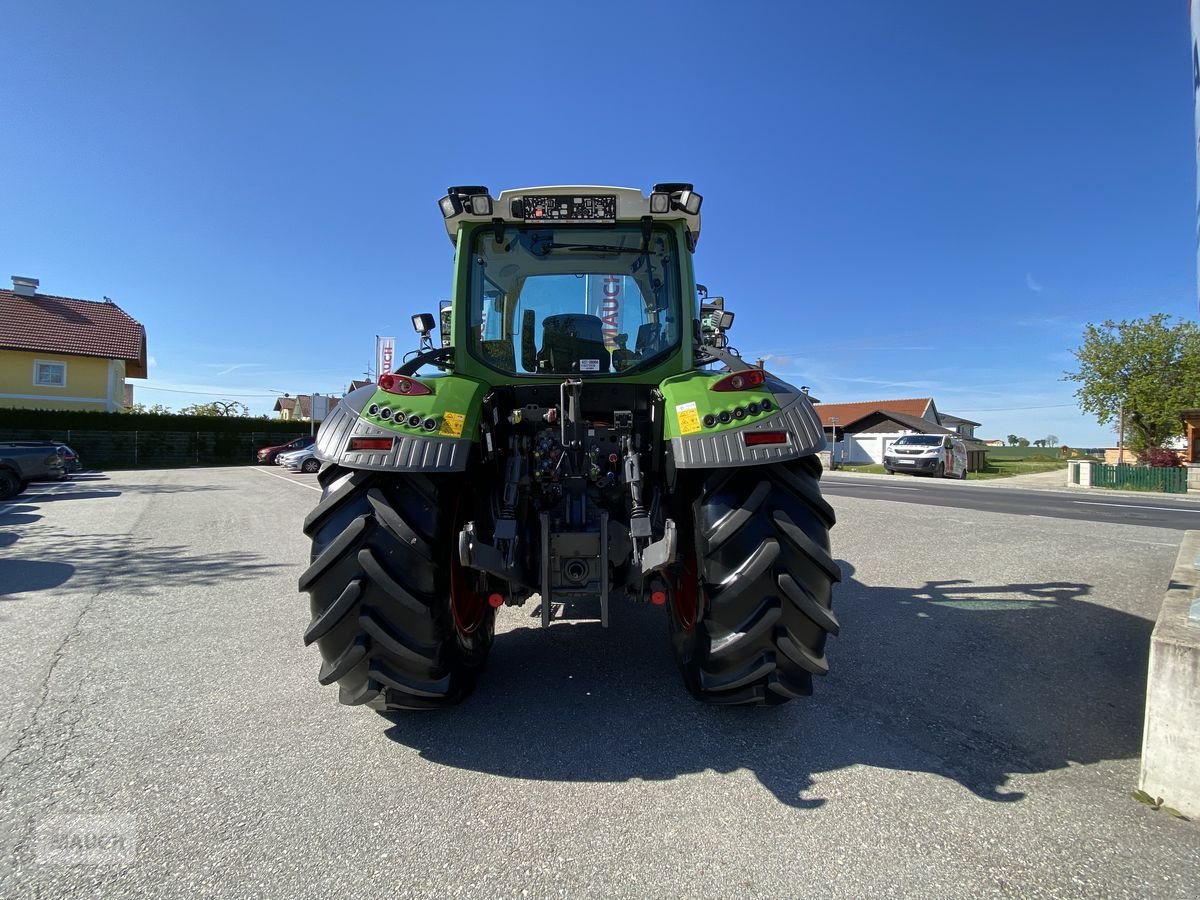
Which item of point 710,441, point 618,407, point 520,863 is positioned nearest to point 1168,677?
point 710,441

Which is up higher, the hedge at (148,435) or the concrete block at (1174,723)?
the hedge at (148,435)

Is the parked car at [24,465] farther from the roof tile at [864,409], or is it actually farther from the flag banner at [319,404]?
the roof tile at [864,409]

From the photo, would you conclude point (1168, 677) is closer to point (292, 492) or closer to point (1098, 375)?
point (292, 492)

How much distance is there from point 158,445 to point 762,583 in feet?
119

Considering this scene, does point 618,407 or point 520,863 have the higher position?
point 618,407

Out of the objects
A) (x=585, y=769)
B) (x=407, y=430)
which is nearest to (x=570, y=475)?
(x=407, y=430)

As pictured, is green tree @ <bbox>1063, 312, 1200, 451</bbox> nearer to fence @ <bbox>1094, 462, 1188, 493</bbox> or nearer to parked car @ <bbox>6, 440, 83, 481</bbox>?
fence @ <bbox>1094, 462, 1188, 493</bbox>

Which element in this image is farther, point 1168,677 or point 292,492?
point 292,492

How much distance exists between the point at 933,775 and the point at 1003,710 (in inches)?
38.1

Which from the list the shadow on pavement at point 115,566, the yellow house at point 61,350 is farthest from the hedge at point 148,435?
the shadow on pavement at point 115,566

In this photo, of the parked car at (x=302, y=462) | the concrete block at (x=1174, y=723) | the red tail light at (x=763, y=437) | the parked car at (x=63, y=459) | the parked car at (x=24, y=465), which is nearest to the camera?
the concrete block at (x=1174, y=723)

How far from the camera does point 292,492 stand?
1602 cm

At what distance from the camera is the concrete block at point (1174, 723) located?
220cm

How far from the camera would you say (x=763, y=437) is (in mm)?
2734
